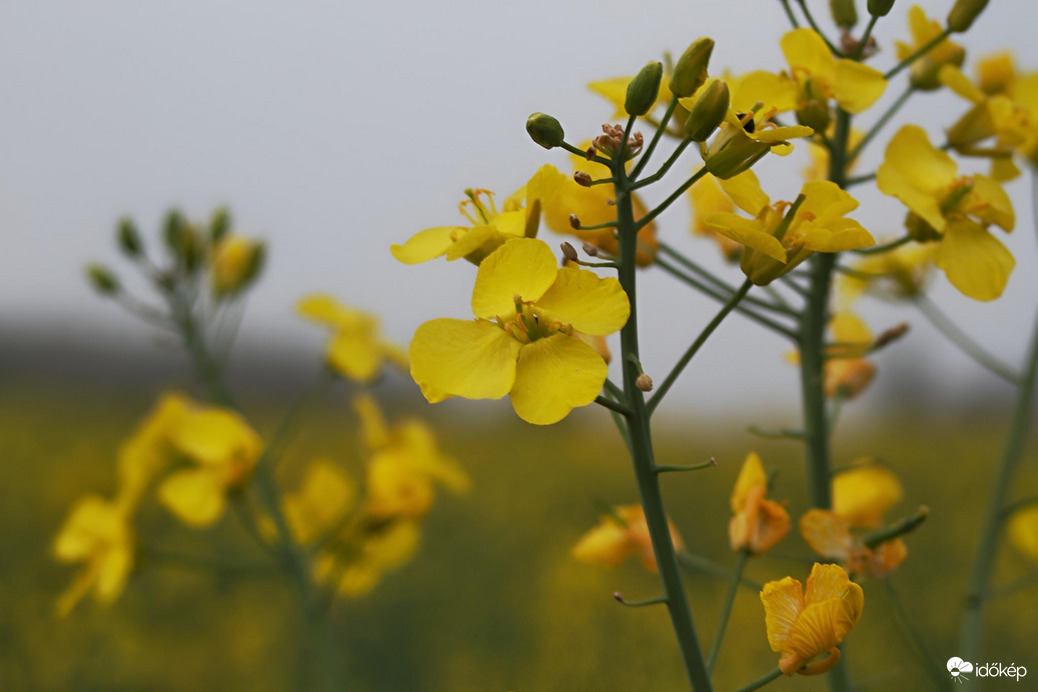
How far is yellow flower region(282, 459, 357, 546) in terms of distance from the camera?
1409mm

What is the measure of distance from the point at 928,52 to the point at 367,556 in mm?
1056

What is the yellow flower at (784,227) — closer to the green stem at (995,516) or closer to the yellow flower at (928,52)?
the yellow flower at (928,52)

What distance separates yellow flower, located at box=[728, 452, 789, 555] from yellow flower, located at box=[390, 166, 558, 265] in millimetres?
247

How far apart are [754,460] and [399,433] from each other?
86cm

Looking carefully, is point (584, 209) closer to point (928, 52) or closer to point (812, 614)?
point (812, 614)

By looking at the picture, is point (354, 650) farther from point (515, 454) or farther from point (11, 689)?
point (515, 454)

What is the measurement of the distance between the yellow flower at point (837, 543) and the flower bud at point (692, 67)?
0.32 meters

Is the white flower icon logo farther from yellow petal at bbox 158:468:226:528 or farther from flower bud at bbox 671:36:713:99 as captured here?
yellow petal at bbox 158:468:226:528

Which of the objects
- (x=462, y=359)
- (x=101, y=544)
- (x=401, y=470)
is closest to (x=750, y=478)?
(x=462, y=359)

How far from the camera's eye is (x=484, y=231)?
500 millimetres

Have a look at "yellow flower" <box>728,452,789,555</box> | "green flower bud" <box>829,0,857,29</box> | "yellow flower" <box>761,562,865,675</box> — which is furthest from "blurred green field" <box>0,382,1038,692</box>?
"green flower bud" <box>829,0,857,29</box>

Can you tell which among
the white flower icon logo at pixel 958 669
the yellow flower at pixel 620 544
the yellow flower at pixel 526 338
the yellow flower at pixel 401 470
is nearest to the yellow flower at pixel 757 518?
the yellow flower at pixel 620 544

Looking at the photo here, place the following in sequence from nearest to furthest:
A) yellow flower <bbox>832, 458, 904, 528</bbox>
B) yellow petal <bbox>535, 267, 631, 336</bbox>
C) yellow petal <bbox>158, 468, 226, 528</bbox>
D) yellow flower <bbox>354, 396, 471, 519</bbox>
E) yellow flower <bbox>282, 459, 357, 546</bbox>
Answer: yellow petal <bbox>535, 267, 631, 336</bbox>, yellow flower <bbox>832, 458, 904, 528</bbox>, yellow petal <bbox>158, 468, 226, 528</bbox>, yellow flower <bbox>354, 396, 471, 519</bbox>, yellow flower <bbox>282, 459, 357, 546</bbox>

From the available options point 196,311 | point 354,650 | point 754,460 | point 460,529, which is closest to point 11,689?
point 354,650
